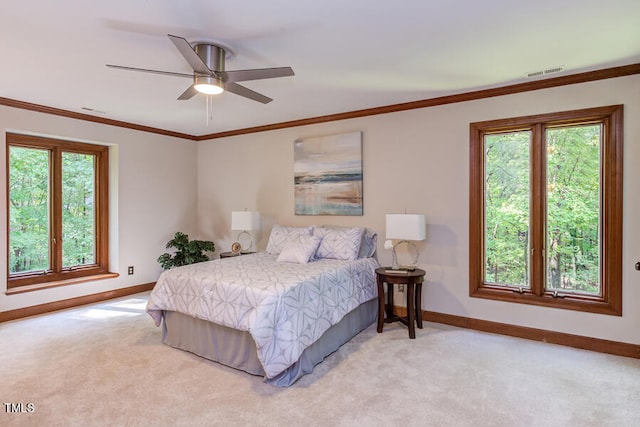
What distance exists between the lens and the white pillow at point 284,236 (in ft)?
14.8

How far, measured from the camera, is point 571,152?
3475 millimetres

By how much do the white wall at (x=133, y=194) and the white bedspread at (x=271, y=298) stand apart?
6.90ft

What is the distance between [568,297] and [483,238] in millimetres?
930

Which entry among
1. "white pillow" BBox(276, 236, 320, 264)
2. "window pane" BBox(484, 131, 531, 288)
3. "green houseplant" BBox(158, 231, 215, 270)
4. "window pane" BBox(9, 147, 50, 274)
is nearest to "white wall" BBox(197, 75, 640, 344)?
"window pane" BBox(484, 131, 531, 288)

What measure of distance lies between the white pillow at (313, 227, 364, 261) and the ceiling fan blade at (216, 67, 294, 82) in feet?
7.07

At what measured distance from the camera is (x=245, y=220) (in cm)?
502

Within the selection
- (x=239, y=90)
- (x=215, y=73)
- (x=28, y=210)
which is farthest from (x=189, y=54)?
(x=28, y=210)

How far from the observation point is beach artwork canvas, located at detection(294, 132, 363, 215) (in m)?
4.54

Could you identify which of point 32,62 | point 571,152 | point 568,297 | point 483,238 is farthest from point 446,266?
point 32,62

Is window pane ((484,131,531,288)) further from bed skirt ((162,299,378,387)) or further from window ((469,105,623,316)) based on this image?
bed skirt ((162,299,378,387))

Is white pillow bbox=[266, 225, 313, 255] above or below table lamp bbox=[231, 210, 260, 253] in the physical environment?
below

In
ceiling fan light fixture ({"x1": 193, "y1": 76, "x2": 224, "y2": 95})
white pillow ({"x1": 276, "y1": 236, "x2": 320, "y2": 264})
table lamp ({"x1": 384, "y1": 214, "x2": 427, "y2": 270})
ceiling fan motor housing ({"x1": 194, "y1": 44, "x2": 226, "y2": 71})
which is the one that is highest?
ceiling fan motor housing ({"x1": 194, "y1": 44, "x2": 226, "y2": 71})

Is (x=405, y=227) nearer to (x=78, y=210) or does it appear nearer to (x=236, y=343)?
(x=236, y=343)

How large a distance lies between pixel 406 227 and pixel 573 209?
1594mm
